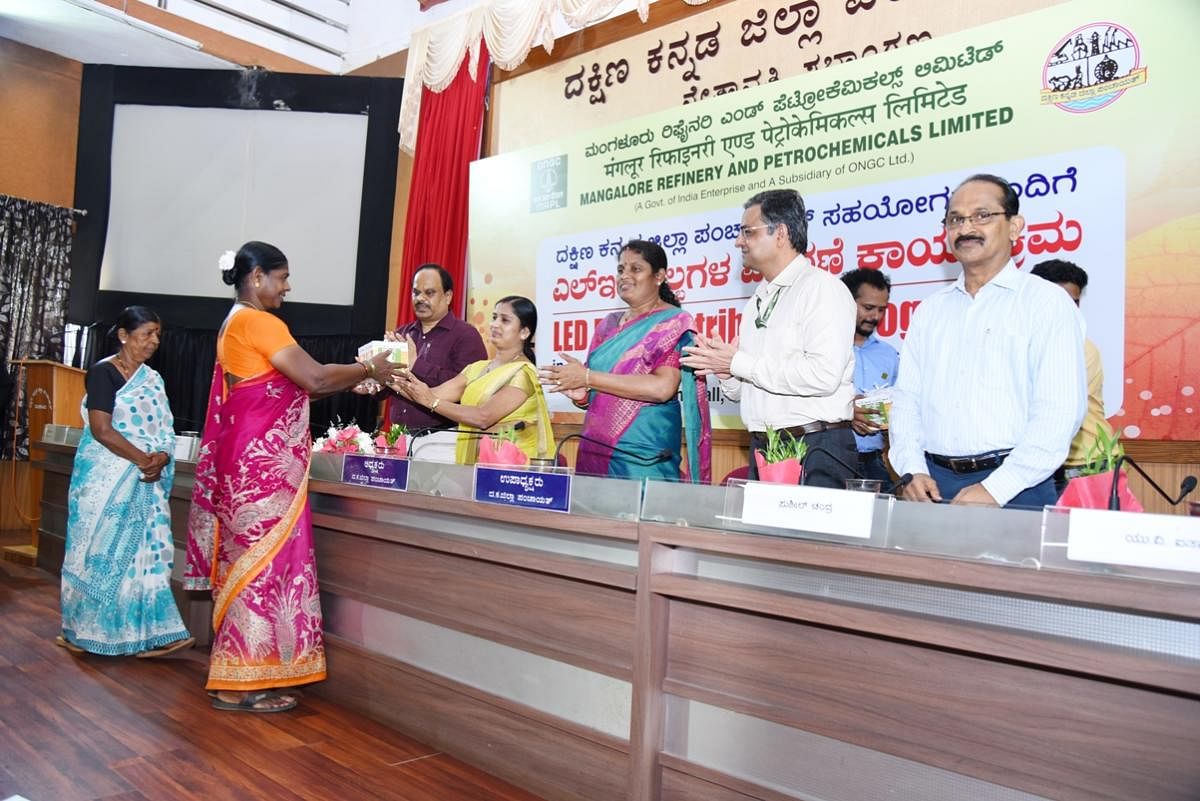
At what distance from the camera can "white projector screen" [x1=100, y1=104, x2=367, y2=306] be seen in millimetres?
6074

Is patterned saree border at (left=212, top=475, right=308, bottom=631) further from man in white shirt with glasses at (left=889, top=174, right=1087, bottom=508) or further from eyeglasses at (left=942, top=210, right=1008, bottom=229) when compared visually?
eyeglasses at (left=942, top=210, right=1008, bottom=229)

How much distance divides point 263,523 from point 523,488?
934 millimetres

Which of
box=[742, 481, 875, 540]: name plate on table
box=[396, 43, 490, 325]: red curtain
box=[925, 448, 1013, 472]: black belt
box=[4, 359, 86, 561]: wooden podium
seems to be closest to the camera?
box=[742, 481, 875, 540]: name plate on table

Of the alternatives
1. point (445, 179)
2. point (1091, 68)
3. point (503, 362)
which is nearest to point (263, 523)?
point (503, 362)

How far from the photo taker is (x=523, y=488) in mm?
2018

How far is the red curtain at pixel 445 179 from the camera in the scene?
5.35 m

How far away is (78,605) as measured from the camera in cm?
325

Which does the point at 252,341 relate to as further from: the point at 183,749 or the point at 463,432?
the point at 183,749

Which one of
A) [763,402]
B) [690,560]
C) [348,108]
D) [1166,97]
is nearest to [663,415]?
[763,402]

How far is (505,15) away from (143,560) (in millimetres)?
3354

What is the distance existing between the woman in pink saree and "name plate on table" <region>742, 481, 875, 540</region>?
1.44 m

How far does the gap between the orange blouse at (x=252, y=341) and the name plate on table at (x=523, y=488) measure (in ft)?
2.59

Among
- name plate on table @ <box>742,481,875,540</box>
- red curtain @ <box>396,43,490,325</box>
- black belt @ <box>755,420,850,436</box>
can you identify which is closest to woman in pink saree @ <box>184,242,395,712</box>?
black belt @ <box>755,420,850,436</box>

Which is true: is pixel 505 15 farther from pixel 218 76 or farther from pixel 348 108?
pixel 218 76
